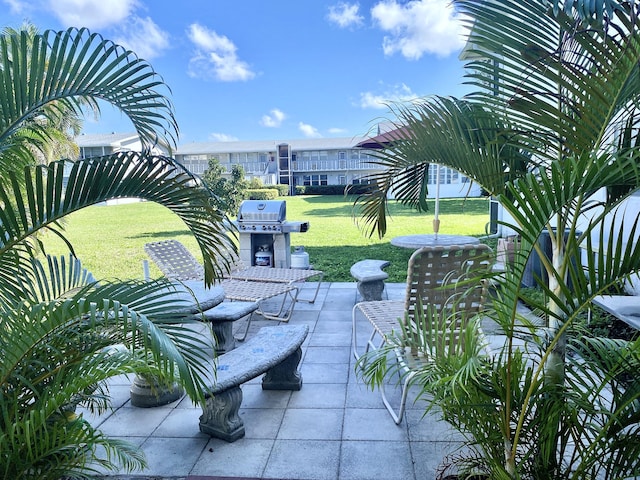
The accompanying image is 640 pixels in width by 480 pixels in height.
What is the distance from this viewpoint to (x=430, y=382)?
5.90 ft

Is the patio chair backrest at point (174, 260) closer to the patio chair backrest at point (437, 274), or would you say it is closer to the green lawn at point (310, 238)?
the green lawn at point (310, 238)

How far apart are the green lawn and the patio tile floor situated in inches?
111

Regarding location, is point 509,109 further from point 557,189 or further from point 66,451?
point 66,451

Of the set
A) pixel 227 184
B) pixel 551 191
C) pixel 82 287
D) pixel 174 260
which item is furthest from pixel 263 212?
pixel 227 184

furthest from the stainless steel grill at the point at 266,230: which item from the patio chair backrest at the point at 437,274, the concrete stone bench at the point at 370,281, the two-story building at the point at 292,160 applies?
the two-story building at the point at 292,160

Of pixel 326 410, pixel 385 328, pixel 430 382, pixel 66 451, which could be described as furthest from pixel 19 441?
pixel 385 328

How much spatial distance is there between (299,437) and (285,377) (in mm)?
637

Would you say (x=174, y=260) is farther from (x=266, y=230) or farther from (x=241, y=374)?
(x=241, y=374)

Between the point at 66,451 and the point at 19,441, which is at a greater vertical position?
the point at 19,441

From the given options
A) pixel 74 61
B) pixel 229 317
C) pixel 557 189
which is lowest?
pixel 229 317

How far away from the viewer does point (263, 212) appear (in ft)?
20.5

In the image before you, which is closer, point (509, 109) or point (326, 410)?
point (509, 109)

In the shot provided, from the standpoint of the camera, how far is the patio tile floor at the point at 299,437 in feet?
7.40

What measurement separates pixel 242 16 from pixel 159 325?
805 inches
